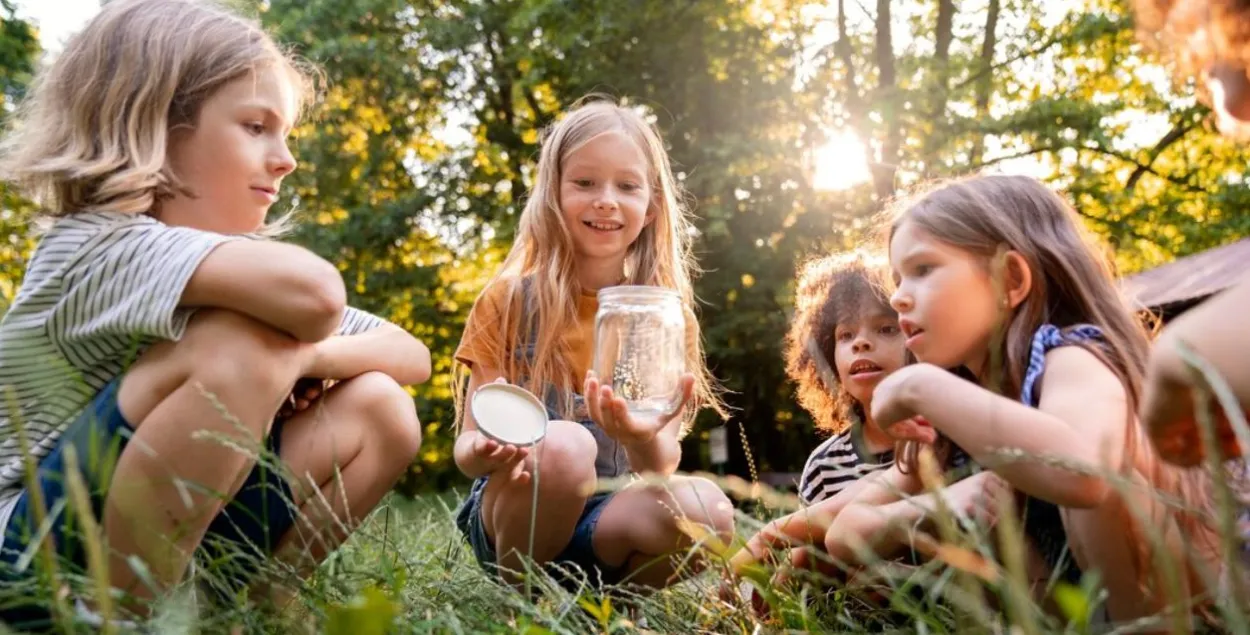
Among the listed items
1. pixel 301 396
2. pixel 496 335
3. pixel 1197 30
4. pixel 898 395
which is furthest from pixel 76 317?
pixel 1197 30

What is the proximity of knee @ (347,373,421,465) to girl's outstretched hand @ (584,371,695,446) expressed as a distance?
14.5 inches

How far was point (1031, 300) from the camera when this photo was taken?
6.02ft

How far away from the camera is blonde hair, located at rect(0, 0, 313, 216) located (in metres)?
1.85

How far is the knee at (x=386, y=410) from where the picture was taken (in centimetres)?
189

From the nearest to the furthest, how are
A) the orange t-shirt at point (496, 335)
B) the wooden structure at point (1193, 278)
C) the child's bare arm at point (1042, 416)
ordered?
the child's bare arm at point (1042, 416)
the orange t-shirt at point (496, 335)
the wooden structure at point (1193, 278)

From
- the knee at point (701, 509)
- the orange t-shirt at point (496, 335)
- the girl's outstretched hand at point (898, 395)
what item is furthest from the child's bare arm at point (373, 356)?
the girl's outstretched hand at point (898, 395)

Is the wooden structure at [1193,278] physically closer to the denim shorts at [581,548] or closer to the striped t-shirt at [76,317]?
the denim shorts at [581,548]

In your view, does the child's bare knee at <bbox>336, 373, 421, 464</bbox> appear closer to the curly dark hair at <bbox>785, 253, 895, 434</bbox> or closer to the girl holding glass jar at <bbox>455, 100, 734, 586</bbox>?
the girl holding glass jar at <bbox>455, 100, 734, 586</bbox>

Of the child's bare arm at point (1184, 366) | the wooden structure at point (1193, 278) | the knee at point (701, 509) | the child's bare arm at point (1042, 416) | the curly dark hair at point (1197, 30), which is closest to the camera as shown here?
the child's bare arm at point (1184, 366)

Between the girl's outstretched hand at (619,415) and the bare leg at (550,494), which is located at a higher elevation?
the girl's outstretched hand at (619,415)

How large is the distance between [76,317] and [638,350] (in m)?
1.06

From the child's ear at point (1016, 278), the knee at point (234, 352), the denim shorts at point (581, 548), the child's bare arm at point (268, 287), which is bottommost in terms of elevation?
the denim shorts at point (581, 548)

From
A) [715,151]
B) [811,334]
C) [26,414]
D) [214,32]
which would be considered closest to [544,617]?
[26,414]

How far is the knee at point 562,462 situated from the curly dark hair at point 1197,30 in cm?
133
